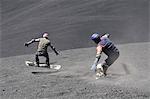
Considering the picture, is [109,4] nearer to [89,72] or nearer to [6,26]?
[6,26]

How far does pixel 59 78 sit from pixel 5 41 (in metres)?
13.2

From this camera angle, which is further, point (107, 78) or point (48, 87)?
point (107, 78)

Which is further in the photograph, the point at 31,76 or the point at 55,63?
the point at 55,63

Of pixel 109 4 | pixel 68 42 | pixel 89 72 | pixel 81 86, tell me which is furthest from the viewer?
pixel 109 4

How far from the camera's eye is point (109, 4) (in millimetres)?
35156

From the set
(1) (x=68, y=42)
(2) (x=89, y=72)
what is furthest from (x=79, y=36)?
(2) (x=89, y=72)

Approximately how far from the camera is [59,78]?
15961 millimetres

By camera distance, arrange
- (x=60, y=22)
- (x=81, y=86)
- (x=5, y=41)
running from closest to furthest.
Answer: (x=81, y=86) → (x=5, y=41) → (x=60, y=22)

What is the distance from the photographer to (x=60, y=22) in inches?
1262

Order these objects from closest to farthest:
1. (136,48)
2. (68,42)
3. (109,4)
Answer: (136,48) < (68,42) < (109,4)

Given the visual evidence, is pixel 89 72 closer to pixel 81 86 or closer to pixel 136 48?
pixel 81 86

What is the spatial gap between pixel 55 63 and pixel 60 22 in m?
12.1

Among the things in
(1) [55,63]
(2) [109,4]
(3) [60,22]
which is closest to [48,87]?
(1) [55,63]

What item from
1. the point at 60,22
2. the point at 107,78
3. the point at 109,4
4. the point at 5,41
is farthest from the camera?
the point at 109,4
